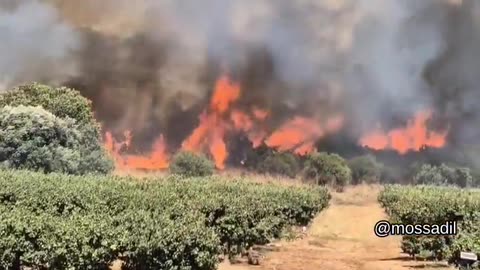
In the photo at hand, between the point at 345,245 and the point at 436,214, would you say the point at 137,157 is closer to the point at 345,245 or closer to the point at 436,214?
the point at 345,245

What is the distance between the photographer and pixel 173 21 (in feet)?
265

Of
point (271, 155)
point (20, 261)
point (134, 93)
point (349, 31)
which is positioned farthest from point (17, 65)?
point (20, 261)

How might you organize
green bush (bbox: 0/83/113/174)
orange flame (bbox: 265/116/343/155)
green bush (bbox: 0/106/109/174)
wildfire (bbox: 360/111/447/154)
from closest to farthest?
green bush (bbox: 0/106/109/174) < green bush (bbox: 0/83/113/174) < wildfire (bbox: 360/111/447/154) < orange flame (bbox: 265/116/343/155)

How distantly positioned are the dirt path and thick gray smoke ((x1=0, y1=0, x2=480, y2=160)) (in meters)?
14.9

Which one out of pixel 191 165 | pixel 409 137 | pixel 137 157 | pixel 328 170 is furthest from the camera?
pixel 137 157

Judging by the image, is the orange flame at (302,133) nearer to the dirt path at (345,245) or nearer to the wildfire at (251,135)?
the wildfire at (251,135)

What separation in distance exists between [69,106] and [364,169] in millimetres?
39193

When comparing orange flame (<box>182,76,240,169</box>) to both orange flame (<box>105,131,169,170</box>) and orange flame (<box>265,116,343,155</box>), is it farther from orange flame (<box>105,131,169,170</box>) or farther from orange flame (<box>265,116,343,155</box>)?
orange flame (<box>265,116,343,155</box>)

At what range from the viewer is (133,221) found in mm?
21531

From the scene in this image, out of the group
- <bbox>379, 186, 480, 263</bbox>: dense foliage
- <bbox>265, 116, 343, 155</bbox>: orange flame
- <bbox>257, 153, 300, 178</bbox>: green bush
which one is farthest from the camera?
<bbox>265, 116, 343, 155</bbox>: orange flame

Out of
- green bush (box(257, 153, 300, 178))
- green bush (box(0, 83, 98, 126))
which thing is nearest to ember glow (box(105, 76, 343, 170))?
green bush (box(257, 153, 300, 178))

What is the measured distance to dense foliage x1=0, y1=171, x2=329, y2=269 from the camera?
19953 millimetres

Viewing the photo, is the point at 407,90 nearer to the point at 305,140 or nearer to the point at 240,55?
the point at 305,140

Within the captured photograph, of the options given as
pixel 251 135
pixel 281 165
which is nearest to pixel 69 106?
pixel 251 135
